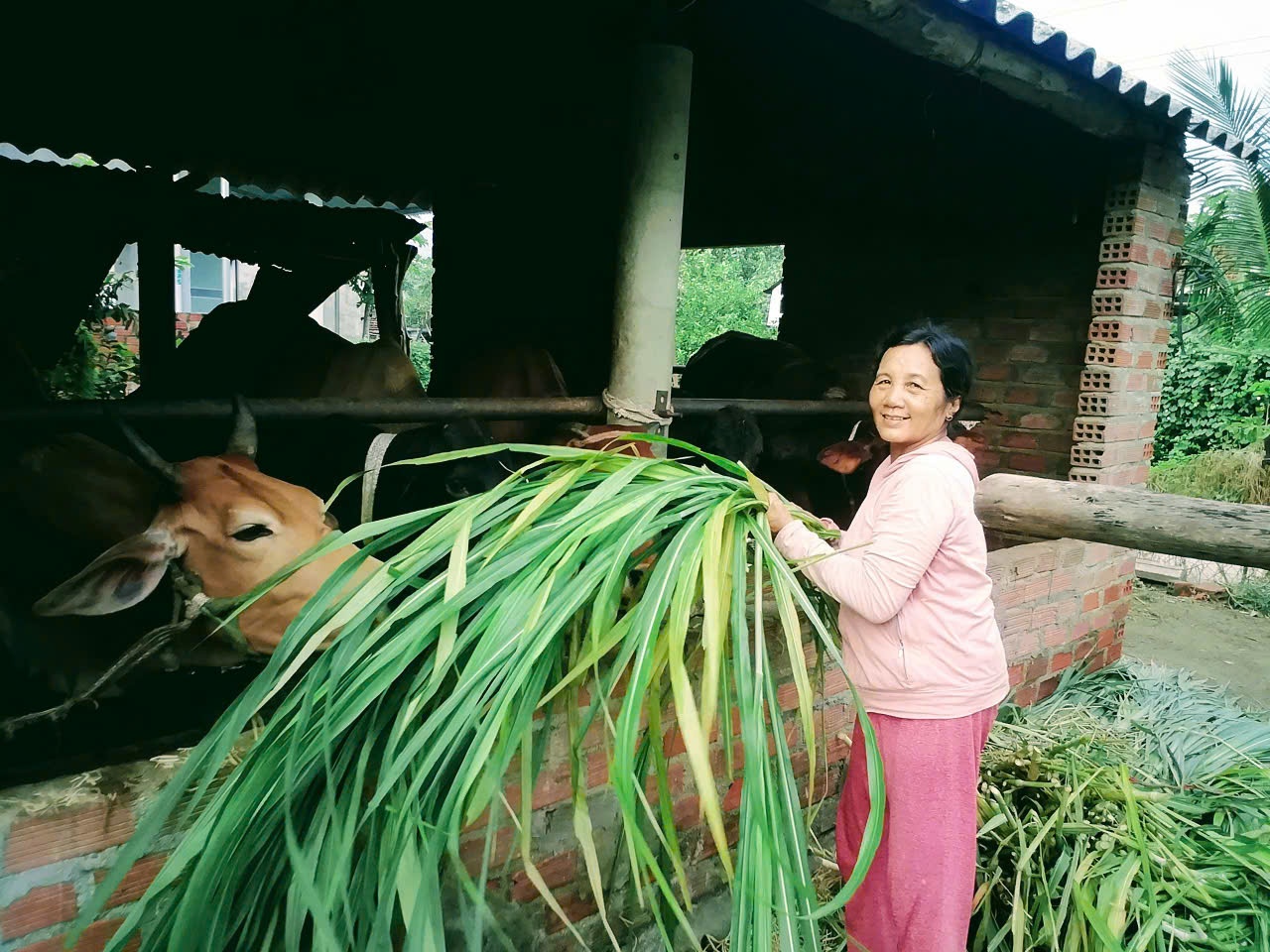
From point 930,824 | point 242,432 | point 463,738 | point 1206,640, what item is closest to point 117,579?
point 242,432

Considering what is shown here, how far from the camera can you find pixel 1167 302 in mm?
4078

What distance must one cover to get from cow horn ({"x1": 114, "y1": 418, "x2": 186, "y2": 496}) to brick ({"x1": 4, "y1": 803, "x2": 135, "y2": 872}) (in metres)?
0.68

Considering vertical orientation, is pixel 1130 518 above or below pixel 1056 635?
above

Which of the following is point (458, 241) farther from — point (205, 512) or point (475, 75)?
point (205, 512)

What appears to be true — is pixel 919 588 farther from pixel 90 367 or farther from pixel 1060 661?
pixel 90 367

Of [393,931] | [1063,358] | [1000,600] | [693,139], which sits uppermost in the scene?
[693,139]

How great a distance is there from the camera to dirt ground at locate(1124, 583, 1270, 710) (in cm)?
518

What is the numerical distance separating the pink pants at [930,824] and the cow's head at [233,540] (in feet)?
4.20

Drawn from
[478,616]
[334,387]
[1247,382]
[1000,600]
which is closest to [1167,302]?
[1000,600]

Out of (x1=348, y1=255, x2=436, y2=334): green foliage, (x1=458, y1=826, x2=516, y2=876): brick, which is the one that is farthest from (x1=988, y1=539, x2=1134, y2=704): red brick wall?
(x1=348, y1=255, x2=436, y2=334): green foliage

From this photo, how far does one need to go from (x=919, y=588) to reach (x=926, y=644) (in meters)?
0.12

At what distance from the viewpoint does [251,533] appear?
201cm

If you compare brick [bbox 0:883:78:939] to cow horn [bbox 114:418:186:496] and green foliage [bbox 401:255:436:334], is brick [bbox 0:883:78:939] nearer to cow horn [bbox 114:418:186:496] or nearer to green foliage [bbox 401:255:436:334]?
cow horn [bbox 114:418:186:496]

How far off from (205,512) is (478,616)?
2.92 feet
